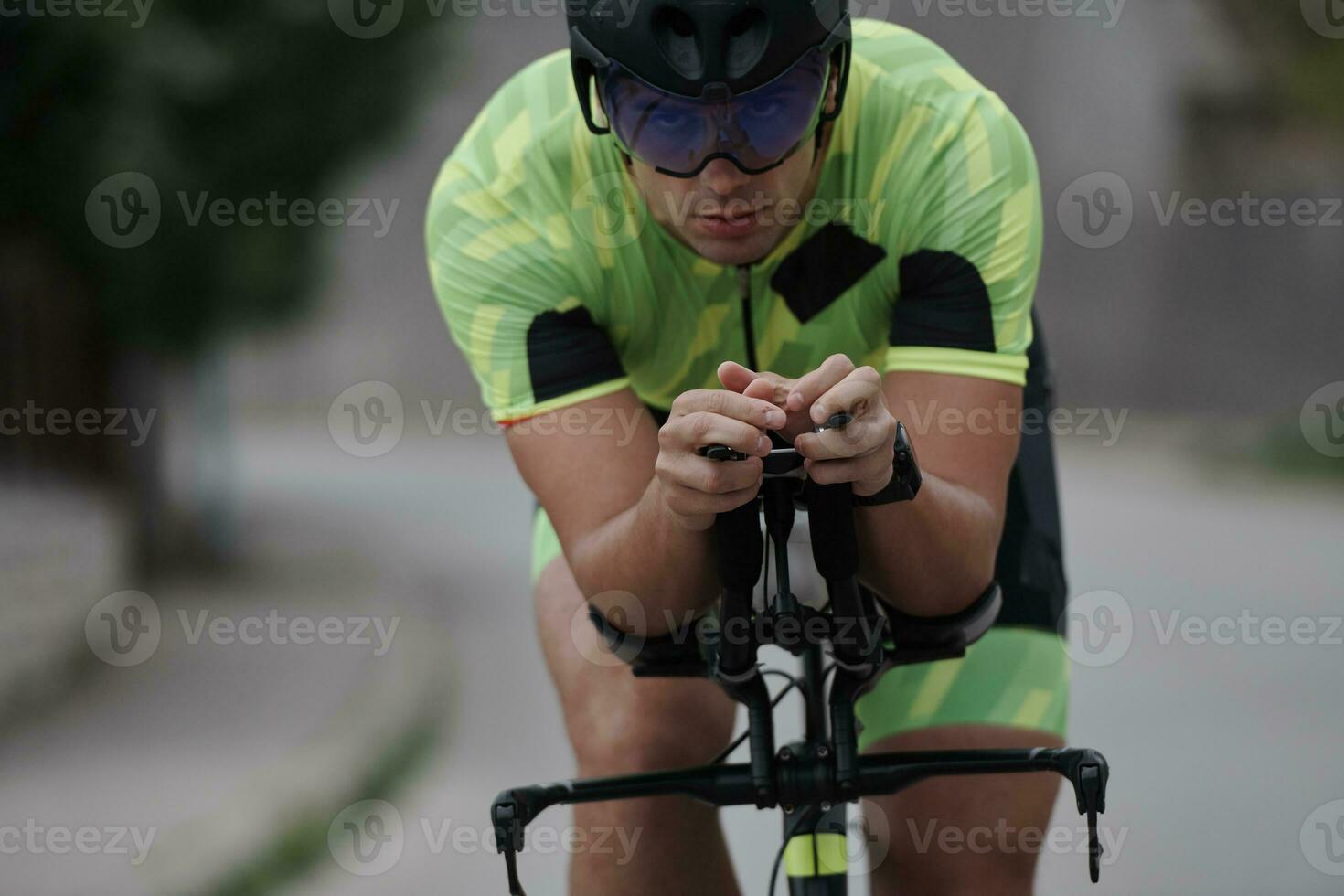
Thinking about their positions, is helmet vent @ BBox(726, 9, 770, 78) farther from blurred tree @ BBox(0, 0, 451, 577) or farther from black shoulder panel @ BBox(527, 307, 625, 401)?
blurred tree @ BBox(0, 0, 451, 577)

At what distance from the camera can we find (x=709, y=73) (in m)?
2.28

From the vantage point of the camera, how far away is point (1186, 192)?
55.5 feet

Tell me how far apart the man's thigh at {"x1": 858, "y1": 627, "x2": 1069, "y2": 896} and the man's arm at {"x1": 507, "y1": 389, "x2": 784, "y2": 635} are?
73cm

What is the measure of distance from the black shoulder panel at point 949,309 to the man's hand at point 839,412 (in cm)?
53

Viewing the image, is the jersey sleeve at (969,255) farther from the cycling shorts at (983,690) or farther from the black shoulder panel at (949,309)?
the cycling shorts at (983,690)

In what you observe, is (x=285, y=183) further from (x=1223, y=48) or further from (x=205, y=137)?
(x=1223, y=48)

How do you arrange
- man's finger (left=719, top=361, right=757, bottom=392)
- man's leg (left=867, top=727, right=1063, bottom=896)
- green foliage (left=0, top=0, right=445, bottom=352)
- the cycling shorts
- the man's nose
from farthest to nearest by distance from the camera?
green foliage (left=0, top=0, right=445, bottom=352) → the cycling shorts → man's leg (left=867, top=727, right=1063, bottom=896) → the man's nose → man's finger (left=719, top=361, right=757, bottom=392)

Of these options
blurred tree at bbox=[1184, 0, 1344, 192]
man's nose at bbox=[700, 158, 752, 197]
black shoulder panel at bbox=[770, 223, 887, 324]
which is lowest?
black shoulder panel at bbox=[770, 223, 887, 324]

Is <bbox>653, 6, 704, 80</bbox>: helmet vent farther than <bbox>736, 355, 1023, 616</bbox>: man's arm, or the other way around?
<bbox>653, 6, 704, 80</bbox>: helmet vent

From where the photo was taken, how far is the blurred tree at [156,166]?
25.5ft

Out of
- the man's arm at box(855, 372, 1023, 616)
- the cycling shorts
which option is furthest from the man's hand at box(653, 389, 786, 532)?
the cycling shorts

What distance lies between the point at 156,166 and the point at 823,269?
604cm

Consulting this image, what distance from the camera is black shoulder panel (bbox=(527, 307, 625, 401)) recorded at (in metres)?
2.61

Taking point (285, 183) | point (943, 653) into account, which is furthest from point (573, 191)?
point (285, 183)
